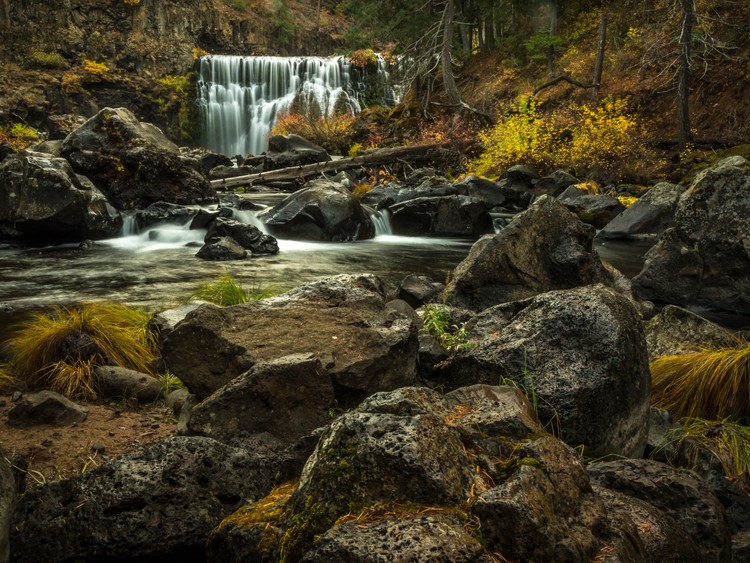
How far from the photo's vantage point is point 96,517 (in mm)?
2705

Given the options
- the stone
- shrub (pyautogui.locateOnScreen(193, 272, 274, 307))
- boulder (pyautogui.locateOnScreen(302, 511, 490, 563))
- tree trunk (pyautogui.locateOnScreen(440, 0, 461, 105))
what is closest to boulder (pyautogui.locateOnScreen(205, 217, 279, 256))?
shrub (pyautogui.locateOnScreen(193, 272, 274, 307))

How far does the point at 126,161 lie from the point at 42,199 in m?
3.47

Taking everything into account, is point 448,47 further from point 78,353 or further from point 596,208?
point 78,353

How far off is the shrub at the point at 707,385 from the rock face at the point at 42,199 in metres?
12.0

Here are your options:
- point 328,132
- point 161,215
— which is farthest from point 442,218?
point 328,132

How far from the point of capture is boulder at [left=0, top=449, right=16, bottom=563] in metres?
2.65

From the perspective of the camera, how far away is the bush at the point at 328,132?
29.0 meters

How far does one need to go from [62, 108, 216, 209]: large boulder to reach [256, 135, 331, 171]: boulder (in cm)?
735

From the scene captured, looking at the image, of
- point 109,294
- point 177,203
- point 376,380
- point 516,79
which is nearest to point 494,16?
point 516,79

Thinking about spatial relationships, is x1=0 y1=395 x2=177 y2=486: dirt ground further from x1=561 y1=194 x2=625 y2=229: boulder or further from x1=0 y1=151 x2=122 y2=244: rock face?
x1=561 y1=194 x2=625 y2=229: boulder

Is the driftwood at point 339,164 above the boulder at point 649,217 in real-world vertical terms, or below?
above

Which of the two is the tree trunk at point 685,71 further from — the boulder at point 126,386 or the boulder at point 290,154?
the boulder at point 126,386

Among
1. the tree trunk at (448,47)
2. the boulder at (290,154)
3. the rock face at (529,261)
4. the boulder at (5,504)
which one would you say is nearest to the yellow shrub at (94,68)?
the boulder at (290,154)

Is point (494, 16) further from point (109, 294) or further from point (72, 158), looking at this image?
point (109, 294)
